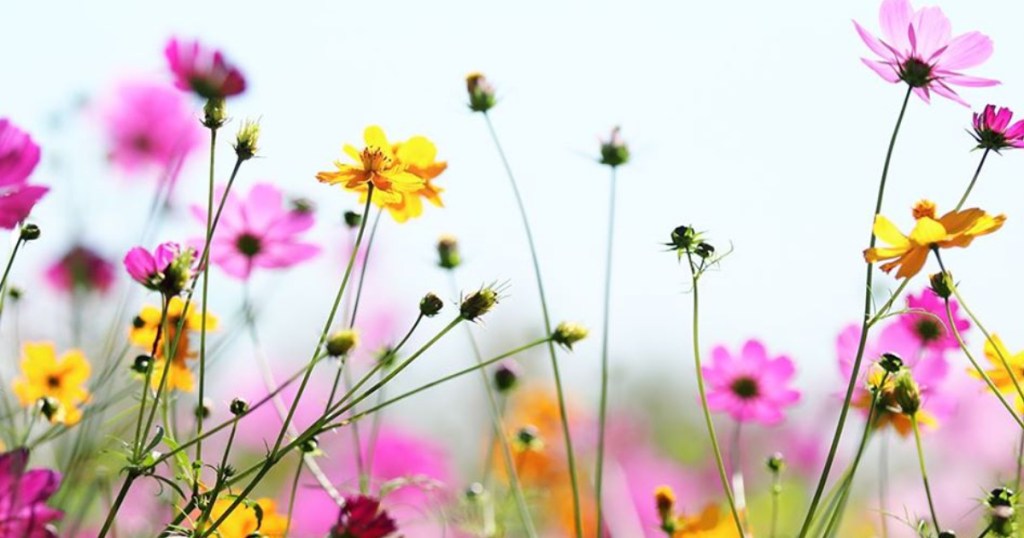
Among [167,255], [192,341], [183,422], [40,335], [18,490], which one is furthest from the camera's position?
[183,422]

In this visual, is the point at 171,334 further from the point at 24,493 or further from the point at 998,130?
the point at 998,130

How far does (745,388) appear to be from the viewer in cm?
100

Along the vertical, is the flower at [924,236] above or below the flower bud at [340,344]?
above

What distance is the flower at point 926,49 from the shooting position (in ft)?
2.25

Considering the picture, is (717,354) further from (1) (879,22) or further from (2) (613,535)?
(1) (879,22)

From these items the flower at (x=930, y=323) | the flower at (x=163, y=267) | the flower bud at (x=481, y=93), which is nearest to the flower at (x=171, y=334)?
the flower at (x=163, y=267)

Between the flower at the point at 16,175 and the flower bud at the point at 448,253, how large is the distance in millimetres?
392

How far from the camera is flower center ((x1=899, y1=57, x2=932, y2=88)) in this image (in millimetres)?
690

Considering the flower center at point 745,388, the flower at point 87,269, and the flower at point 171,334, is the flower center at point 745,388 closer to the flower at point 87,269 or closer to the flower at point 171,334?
the flower at point 171,334

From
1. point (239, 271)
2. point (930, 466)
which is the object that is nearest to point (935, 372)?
point (239, 271)

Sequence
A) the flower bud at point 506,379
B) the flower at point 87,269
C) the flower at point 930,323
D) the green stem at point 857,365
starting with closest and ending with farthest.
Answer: the green stem at point 857,365, the flower at point 930,323, the flower bud at point 506,379, the flower at point 87,269

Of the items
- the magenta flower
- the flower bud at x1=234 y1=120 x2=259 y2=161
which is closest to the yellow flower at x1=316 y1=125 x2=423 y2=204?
the flower bud at x1=234 y1=120 x2=259 y2=161

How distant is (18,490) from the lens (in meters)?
0.46

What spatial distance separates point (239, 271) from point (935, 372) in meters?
0.53
